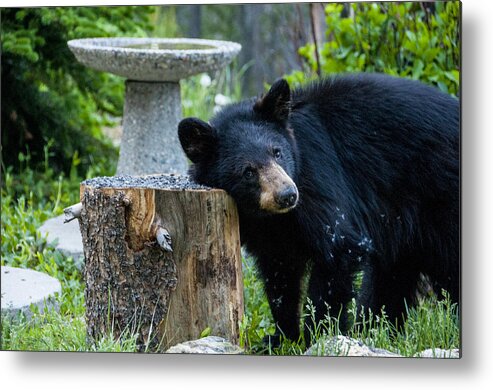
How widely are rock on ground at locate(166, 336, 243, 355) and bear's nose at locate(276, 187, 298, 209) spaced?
0.83 meters

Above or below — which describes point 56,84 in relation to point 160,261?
above

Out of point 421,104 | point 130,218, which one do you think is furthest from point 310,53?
point 130,218

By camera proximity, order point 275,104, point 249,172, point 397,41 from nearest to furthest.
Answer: point 249,172 < point 275,104 < point 397,41

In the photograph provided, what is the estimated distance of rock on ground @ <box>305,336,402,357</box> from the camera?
4.71 metres

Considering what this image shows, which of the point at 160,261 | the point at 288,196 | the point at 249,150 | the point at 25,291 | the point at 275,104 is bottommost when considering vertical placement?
the point at 25,291

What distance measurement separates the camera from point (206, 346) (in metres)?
4.76

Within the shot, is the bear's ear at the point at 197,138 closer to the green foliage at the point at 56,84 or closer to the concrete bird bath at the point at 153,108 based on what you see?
the concrete bird bath at the point at 153,108

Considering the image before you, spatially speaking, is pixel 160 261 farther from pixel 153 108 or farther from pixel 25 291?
pixel 153 108

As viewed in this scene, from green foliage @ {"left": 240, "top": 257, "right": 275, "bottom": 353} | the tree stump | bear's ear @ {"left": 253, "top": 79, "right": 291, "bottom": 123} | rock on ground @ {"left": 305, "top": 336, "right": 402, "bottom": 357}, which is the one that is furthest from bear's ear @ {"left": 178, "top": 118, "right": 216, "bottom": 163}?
rock on ground @ {"left": 305, "top": 336, "right": 402, "bottom": 357}

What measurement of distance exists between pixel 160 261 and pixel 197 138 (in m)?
0.65

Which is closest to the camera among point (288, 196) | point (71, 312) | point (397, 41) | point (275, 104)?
point (288, 196)

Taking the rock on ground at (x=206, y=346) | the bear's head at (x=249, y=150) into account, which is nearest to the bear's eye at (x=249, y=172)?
the bear's head at (x=249, y=150)

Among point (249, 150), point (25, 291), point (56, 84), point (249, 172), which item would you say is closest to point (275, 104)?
point (249, 150)

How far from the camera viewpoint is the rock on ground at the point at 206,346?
4762mm
